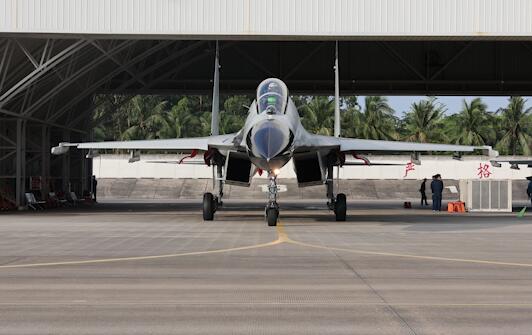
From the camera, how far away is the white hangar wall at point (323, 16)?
2678 cm

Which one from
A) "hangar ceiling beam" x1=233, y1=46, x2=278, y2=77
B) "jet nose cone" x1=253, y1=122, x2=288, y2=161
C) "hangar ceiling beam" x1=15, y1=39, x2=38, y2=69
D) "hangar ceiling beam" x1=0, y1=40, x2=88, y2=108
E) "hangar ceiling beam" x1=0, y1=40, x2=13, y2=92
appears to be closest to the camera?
"jet nose cone" x1=253, y1=122, x2=288, y2=161

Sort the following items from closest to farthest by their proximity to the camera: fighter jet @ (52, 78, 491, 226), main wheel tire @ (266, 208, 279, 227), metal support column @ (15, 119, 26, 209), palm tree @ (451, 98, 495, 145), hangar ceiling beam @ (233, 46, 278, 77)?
fighter jet @ (52, 78, 491, 226)
main wheel tire @ (266, 208, 279, 227)
metal support column @ (15, 119, 26, 209)
hangar ceiling beam @ (233, 46, 278, 77)
palm tree @ (451, 98, 495, 145)

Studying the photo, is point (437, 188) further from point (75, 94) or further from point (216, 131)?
point (75, 94)

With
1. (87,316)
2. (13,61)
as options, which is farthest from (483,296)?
(13,61)

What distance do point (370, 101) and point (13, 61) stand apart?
161ft

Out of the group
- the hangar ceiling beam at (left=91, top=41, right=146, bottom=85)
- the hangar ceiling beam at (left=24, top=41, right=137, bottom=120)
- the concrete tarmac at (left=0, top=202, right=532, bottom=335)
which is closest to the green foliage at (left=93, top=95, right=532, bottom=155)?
the hangar ceiling beam at (left=91, top=41, right=146, bottom=85)

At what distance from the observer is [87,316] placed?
24.2ft

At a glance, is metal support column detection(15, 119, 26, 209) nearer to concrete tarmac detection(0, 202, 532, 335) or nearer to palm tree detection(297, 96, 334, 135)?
concrete tarmac detection(0, 202, 532, 335)

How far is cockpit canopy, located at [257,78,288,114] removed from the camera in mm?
21456

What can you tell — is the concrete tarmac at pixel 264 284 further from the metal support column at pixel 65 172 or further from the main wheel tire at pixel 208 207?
the metal support column at pixel 65 172

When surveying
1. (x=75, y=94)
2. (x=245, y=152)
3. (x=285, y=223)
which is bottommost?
(x=285, y=223)

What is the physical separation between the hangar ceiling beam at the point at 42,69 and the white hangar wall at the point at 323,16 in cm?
172

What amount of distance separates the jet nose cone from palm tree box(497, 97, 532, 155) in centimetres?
6062

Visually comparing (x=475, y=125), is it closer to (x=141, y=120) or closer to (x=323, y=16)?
(x=141, y=120)
